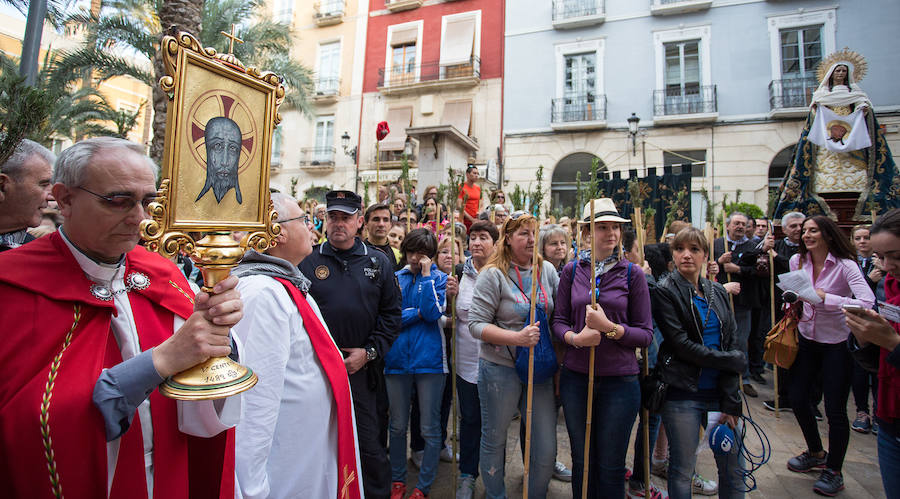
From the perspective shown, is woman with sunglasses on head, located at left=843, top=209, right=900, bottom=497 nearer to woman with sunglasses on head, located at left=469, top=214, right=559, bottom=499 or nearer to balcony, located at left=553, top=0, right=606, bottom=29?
woman with sunglasses on head, located at left=469, top=214, right=559, bottom=499

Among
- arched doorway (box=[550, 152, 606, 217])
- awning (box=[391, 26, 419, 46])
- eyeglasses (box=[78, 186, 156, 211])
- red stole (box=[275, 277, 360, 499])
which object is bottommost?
red stole (box=[275, 277, 360, 499])

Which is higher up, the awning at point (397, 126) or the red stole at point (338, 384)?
the awning at point (397, 126)

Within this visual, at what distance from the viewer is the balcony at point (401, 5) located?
64.1 feet

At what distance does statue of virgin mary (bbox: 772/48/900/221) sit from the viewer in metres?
6.71

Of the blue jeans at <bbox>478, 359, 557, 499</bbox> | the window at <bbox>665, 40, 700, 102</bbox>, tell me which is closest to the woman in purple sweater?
the blue jeans at <bbox>478, 359, 557, 499</bbox>

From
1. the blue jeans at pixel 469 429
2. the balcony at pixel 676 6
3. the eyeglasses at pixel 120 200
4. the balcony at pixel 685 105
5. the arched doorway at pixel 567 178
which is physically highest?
the balcony at pixel 676 6

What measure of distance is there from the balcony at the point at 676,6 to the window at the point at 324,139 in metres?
14.8

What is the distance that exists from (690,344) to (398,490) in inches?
95.0

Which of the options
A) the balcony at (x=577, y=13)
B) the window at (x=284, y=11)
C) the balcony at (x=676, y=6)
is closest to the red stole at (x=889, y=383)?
the balcony at (x=676, y=6)

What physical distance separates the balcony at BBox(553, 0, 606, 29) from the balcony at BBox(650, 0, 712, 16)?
1797 millimetres

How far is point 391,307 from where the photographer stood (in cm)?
311

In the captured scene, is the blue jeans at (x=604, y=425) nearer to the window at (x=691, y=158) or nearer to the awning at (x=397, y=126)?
the window at (x=691, y=158)

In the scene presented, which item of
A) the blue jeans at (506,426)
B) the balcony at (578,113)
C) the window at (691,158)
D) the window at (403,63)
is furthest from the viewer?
the window at (403,63)

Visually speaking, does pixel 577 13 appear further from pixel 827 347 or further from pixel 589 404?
pixel 589 404
